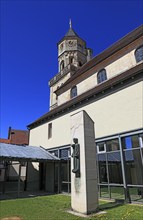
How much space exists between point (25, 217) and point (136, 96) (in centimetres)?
799

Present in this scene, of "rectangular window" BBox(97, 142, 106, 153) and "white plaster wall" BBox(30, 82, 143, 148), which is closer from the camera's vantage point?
"white plaster wall" BBox(30, 82, 143, 148)

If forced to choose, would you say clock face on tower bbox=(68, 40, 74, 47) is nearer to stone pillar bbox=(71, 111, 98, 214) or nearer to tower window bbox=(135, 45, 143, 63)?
tower window bbox=(135, 45, 143, 63)

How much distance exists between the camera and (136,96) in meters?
10.1

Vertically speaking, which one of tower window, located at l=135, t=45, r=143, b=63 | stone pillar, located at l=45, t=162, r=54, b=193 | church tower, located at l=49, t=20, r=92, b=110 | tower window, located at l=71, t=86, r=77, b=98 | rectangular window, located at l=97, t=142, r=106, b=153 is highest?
church tower, located at l=49, t=20, r=92, b=110

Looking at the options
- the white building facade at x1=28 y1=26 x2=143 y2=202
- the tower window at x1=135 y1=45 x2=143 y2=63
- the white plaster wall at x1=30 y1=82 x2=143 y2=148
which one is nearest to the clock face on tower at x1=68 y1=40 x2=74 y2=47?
the white building facade at x1=28 y1=26 x2=143 y2=202

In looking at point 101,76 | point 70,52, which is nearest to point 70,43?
point 70,52

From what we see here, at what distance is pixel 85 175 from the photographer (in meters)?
7.24

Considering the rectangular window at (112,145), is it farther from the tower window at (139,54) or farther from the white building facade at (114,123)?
the tower window at (139,54)

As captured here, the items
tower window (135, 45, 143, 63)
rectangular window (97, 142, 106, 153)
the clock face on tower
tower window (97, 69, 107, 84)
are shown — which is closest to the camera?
rectangular window (97, 142, 106, 153)

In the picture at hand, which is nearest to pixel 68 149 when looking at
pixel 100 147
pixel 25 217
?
pixel 100 147

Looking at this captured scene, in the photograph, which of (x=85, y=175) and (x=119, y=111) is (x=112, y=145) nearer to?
(x=119, y=111)

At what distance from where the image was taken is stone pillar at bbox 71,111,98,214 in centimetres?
706

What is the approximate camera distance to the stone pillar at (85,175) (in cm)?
706

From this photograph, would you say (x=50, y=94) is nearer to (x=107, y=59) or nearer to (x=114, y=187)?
(x=107, y=59)
